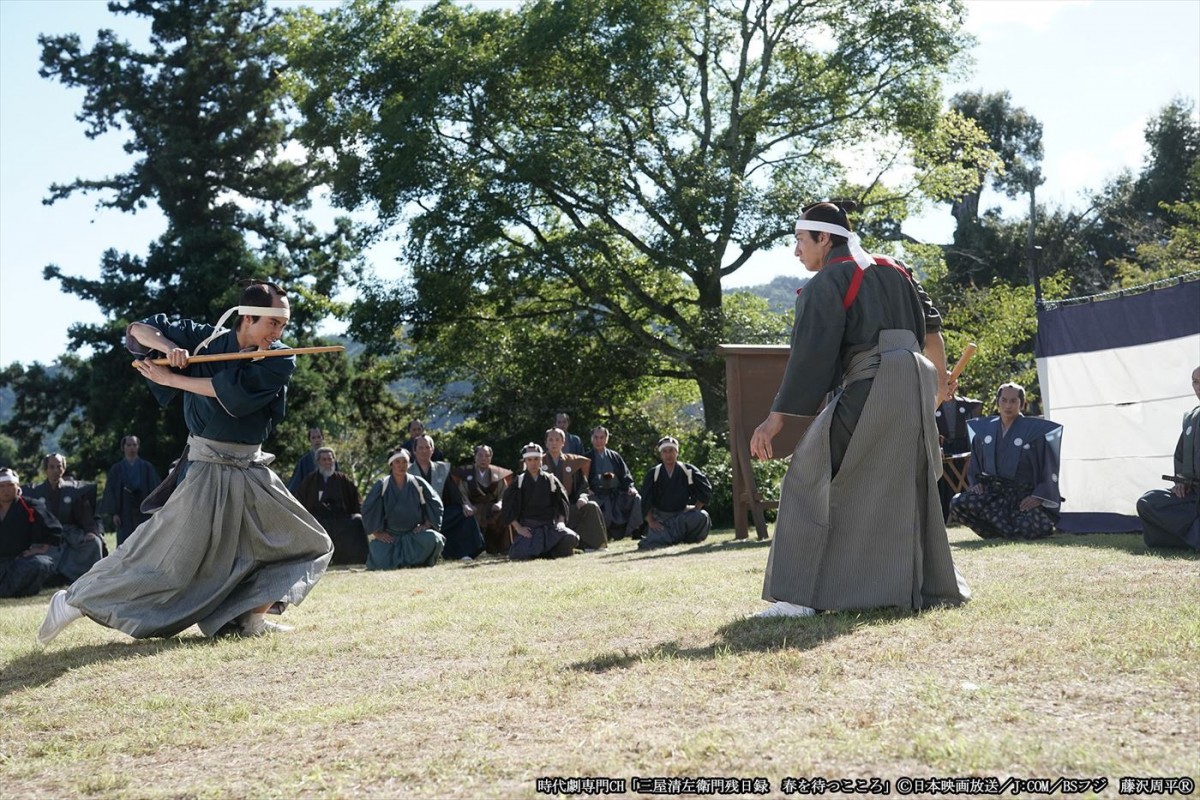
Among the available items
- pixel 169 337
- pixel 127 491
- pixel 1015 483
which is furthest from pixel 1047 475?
pixel 127 491

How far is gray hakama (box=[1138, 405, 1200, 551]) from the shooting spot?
8.70m

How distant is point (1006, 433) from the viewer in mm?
10797

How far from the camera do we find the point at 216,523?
601cm

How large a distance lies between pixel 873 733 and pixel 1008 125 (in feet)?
153

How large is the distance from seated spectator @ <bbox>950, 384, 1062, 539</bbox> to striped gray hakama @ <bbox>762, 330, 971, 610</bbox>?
18.7ft

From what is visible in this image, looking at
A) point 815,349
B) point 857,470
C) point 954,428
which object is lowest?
point 857,470

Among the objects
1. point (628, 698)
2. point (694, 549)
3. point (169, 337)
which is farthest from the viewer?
point (694, 549)

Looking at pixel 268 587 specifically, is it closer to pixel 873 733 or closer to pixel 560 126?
pixel 873 733

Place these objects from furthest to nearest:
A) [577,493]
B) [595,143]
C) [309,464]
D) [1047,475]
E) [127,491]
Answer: [595,143], [309,464], [577,493], [127,491], [1047,475]

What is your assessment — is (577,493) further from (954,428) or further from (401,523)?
(954,428)

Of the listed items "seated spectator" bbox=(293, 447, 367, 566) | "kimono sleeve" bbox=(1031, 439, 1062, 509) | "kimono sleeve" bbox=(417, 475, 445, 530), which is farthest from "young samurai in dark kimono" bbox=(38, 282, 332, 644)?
Answer: "seated spectator" bbox=(293, 447, 367, 566)

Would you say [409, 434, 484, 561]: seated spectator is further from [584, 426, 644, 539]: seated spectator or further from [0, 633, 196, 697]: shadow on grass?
[0, 633, 196, 697]: shadow on grass

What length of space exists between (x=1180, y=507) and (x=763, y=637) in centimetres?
556

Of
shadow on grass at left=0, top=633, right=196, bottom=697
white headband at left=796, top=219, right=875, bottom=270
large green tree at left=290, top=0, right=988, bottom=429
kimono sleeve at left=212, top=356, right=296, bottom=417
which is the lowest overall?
shadow on grass at left=0, top=633, right=196, bottom=697
